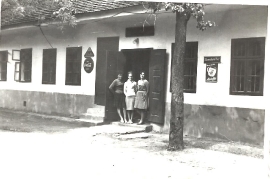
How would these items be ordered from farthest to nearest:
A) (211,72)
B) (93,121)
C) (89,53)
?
(89,53), (93,121), (211,72)

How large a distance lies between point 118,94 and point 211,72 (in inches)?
112

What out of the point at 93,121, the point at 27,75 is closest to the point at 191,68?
the point at 93,121

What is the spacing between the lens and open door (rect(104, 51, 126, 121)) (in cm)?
945

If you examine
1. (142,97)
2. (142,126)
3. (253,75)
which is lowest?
(142,126)

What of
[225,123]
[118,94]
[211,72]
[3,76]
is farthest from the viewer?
[118,94]

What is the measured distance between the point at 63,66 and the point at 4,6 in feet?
13.1

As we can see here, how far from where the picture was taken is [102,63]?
9805 mm

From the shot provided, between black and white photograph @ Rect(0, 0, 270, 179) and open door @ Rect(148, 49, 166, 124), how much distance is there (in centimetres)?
3

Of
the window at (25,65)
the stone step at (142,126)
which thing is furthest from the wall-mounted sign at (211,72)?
the window at (25,65)

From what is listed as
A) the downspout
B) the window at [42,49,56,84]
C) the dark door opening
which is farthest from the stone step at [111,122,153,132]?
the downspout

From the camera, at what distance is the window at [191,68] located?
26.7 feet

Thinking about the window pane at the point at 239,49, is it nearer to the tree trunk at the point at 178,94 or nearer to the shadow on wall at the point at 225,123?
the shadow on wall at the point at 225,123

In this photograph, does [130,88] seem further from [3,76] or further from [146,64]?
[3,76]

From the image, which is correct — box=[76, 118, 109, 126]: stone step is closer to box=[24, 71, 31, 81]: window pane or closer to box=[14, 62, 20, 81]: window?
box=[24, 71, 31, 81]: window pane
